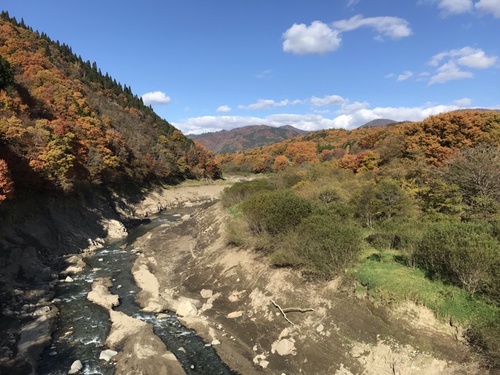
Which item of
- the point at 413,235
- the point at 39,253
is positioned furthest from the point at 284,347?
the point at 39,253

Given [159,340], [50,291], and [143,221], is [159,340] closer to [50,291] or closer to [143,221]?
[50,291]

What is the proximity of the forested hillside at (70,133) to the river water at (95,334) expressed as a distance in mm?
9634

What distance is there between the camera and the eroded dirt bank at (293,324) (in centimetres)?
1295

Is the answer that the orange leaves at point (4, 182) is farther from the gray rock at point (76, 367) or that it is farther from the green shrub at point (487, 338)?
the green shrub at point (487, 338)

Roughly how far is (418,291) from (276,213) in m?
11.5

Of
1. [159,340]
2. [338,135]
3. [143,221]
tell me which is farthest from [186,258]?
[338,135]

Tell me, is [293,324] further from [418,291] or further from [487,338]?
[487,338]

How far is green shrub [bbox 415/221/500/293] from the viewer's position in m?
13.1

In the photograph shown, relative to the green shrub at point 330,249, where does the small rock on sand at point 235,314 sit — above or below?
below

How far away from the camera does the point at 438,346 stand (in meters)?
12.7

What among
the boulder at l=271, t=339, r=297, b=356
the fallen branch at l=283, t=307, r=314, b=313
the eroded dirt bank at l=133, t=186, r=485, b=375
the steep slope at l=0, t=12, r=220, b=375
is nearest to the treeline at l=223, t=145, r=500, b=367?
the eroded dirt bank at l=133, t=186, r=485, b=375

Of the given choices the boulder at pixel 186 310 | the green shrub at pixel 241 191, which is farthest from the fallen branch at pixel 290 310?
the green shrub at pixel 241 191

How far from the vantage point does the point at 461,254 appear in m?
13.9

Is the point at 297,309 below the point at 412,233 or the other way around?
below
